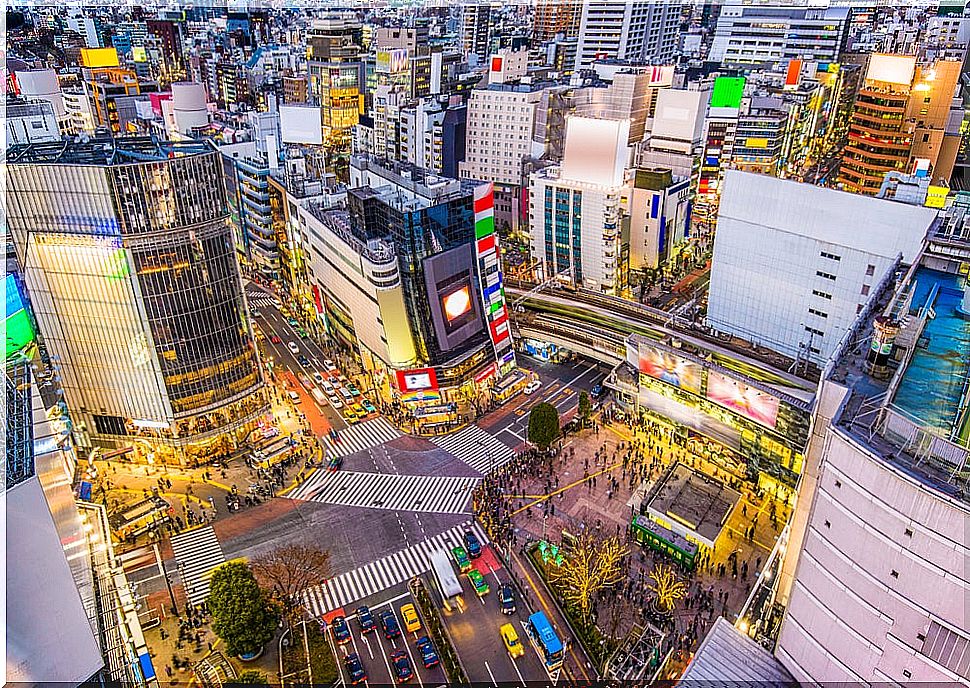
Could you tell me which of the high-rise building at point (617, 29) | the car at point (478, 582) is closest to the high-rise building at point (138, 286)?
the car at point (478, 582)

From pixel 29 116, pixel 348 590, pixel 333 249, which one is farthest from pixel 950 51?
pixel 29 116

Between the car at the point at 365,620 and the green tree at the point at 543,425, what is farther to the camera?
the green tree at the point at 543,425

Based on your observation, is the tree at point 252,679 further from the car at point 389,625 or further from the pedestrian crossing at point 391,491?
the pedestrian crossing at point 391,491

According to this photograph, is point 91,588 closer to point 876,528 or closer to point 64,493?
point 64,493

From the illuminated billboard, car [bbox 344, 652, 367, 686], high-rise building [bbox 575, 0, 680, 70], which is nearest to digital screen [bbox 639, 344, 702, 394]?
car [bbox 344, 652, 367, 686]

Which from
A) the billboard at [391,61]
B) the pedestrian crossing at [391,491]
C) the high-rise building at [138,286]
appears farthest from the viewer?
the billboard at [391,61]

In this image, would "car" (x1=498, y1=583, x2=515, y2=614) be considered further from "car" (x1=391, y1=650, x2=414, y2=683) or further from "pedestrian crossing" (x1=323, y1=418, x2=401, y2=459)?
"pedestrian crossing" (x1=323, y1=418, x2=401, y2=459)
